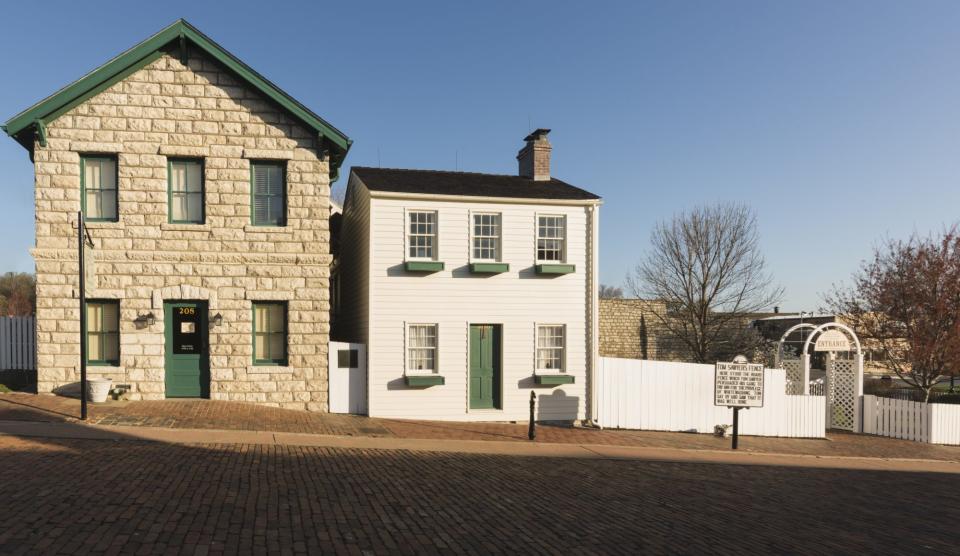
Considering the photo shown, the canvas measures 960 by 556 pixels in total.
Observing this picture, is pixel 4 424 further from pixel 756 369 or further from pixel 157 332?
pixel 756 369

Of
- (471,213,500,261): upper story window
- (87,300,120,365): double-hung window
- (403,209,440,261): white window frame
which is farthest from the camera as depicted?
(471,213,500,261): upper story window

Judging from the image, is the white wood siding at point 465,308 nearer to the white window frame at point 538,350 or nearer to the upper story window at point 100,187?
the white window frame at point 538,350

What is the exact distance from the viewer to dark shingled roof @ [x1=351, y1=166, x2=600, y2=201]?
17391 millimetres

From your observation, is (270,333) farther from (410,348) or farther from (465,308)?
(465,308)

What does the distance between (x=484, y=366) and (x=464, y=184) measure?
17.7ft

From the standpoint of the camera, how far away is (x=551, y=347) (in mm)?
17766

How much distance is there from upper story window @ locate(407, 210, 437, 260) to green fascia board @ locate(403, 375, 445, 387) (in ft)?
10.4

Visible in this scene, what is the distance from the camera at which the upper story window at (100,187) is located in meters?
15.8

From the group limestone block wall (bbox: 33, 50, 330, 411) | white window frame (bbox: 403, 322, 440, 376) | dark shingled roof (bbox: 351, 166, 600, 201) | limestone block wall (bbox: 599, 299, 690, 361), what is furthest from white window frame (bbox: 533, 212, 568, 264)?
limestone block wall (bbox: 599, 299, 690, 361)

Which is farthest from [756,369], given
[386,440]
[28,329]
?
[28,329]

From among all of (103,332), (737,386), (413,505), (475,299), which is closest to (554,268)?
(475,299)

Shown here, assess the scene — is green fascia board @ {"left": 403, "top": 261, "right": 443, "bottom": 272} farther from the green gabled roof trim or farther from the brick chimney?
the brick chimney

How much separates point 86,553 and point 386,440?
7.64m

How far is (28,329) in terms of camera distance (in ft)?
57.2
